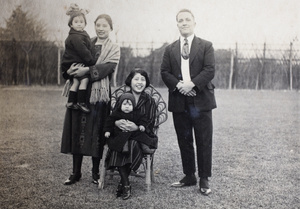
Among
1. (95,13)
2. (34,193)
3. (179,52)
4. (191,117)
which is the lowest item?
(34,193)

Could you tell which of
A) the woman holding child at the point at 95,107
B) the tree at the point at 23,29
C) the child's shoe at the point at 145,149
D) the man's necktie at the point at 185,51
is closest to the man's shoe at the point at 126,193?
the child's shoe at the point at 145,149

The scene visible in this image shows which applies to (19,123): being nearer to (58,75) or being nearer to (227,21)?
(58,75)

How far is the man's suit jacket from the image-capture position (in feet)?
10.4

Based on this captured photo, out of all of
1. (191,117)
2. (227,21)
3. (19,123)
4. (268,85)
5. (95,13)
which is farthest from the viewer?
(268,85)

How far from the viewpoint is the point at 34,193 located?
9.89 ft

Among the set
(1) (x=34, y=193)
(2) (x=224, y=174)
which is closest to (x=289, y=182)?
(2) (x=224, y=174)

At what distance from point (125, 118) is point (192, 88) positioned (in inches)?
25.8

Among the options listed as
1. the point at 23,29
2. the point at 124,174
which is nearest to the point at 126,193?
the point at 124,174

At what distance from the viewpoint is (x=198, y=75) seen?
3162 millimetres

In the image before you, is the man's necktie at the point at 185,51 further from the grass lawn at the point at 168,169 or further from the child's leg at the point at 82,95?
the grass lawn at the point at 168,169

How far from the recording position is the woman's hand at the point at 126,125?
10.1 ft

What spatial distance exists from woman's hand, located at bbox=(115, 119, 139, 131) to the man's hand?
524 mm

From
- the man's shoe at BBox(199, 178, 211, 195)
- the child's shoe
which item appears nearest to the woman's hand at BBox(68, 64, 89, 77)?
the child's shoe

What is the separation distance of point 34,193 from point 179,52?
1.78 metres
